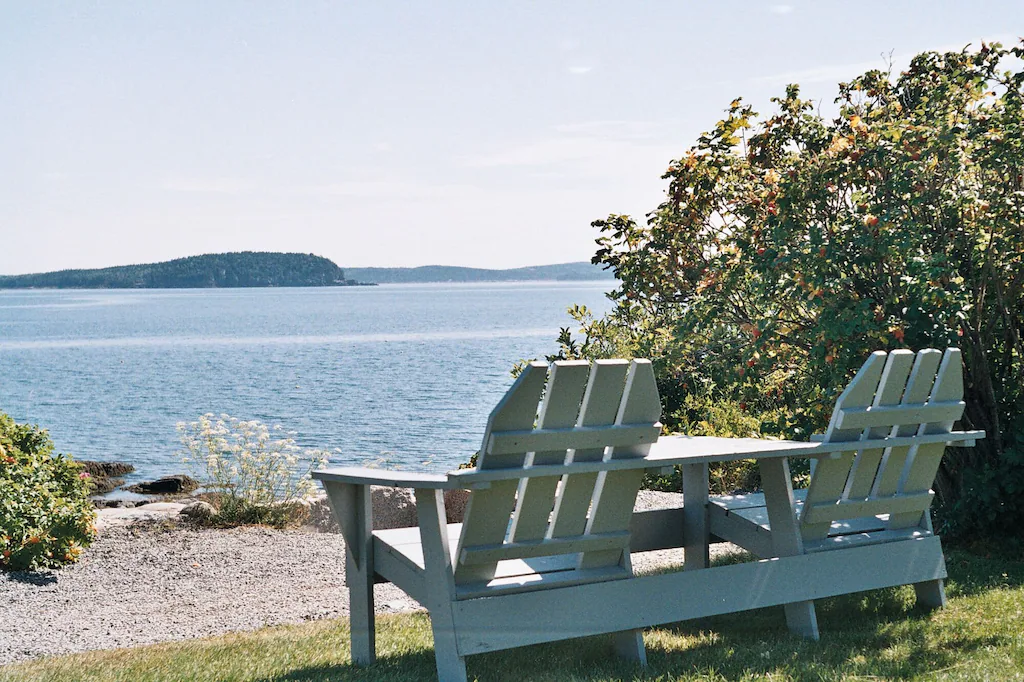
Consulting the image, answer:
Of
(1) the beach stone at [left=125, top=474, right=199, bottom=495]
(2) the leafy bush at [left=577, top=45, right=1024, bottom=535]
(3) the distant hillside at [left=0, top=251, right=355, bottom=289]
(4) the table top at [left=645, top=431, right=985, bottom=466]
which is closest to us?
(4) the table top at [left=645, top=431, right=985, bottom=466]

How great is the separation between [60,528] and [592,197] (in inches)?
2006

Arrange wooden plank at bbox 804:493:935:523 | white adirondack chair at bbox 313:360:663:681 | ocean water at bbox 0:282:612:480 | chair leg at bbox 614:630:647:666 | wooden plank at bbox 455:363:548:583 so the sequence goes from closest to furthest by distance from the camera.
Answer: wooden plank at bbox 455:363:548:583 → white adirondack chair at bbox 313:360:663:681 → chair leg at bbox 614:630:647:666 → wooden plank at bbox 804:493:935:523 → ocean water at bbox 0:282:612:480

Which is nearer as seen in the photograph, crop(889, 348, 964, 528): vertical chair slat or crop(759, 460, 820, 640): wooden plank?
crop(759, 460, 820, 640): wooden plank

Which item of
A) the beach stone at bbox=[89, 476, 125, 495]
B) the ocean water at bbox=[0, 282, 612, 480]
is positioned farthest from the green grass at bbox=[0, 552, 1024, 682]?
the beach stone at bbox=[89, 476, 125, 495]

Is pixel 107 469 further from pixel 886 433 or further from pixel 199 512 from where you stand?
pixel 886 433

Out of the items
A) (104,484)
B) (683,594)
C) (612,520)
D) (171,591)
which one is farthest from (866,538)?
(104,484)

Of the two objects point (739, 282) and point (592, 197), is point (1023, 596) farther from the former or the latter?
point (592, 197)

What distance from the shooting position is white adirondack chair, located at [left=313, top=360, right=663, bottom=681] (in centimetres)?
312

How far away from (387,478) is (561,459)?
63 centimetres

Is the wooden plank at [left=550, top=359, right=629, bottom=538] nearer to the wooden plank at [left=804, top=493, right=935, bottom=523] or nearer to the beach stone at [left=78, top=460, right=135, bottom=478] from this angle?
the wooden plank at [left=804, top=493, right=935, bottom=523]

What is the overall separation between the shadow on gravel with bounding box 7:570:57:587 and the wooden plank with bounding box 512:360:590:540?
4480 millimetres

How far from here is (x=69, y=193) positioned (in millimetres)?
64625

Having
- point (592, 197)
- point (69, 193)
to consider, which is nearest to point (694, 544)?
point (592, 197)

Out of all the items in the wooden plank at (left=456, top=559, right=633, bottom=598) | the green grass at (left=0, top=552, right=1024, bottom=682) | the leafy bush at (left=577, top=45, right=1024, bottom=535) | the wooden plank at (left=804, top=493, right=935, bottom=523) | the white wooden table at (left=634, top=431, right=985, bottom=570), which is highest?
the leafy bush at (left=577, top=45, right=1024, bottom=535)
